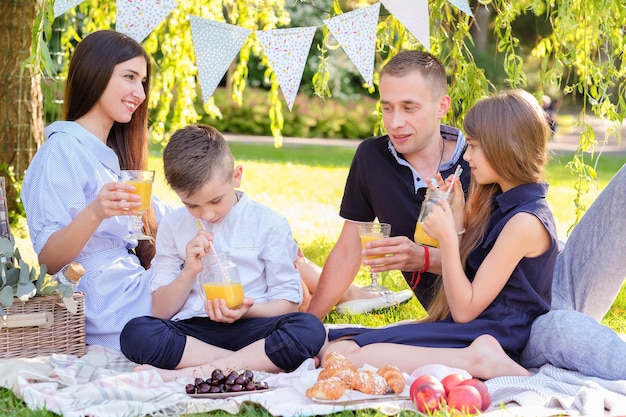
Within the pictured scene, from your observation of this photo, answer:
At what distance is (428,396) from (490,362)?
0.54m

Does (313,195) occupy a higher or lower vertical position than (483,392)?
lower

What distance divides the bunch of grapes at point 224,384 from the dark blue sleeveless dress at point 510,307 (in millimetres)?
590

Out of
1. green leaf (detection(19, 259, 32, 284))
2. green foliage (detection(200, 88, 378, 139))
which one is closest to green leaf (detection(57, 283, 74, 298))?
green leaf (detection(19, 259, 32, 284))

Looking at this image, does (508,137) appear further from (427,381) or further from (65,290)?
(65,290)

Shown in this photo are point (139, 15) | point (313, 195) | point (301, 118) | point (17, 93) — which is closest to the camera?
point (139, 15)

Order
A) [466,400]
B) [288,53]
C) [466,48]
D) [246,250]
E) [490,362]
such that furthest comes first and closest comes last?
1. [466,48]
2. [288,53]
3. [246,250]
4. [490,362]
5. [466,400]

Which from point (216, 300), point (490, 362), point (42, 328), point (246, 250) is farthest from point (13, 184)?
point (490, 362)

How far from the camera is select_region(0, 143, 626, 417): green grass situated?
A: 458 cm

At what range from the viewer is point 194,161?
3371 millimetres

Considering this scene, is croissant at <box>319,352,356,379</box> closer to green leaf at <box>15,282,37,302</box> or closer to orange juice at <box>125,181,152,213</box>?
orange juice at <box>125,181,152,213</box>

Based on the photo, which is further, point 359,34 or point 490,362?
point 359,34

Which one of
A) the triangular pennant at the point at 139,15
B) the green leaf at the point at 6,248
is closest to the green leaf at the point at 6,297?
the green leaf at the point at 6,248

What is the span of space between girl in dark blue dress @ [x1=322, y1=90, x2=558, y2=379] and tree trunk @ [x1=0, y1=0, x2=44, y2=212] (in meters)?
4.15

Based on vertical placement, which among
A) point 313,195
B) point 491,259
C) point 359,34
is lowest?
point 313,195
